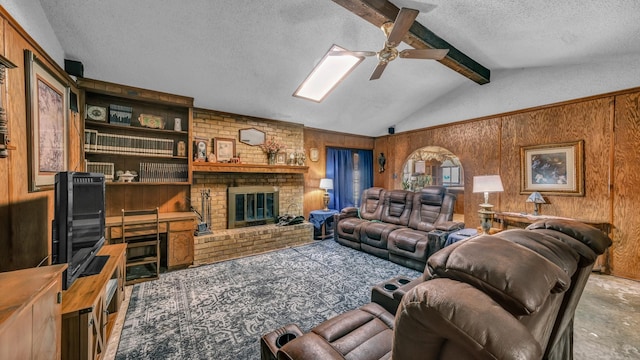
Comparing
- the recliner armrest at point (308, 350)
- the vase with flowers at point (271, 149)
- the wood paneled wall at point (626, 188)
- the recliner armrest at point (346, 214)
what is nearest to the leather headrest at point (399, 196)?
the recliner armrest at point (346, 214)

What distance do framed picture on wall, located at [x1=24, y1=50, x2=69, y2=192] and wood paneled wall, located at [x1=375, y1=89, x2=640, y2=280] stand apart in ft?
18.7

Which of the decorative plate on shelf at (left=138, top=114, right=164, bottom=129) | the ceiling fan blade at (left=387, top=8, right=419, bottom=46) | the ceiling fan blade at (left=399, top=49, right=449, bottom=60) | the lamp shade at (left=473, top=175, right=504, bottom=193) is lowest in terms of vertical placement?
the lamp shade at (left=473, top=175, right=504, bottom=193)

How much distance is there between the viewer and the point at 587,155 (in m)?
3.38

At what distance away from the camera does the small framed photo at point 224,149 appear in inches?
166

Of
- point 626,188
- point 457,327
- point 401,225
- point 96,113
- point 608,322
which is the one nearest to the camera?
point 457,327

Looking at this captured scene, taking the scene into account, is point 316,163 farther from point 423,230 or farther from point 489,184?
point 489,184

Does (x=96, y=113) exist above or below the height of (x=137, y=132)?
above

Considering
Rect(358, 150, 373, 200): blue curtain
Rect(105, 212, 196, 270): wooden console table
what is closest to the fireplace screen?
Rect(105, 212, 196, 270): wooden console table

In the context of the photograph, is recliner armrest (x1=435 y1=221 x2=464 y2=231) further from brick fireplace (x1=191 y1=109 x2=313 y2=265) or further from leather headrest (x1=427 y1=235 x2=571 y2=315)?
leather headrest (x1=427 y1=235 x2=571 y2=315)

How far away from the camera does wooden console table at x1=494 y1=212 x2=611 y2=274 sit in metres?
3.21

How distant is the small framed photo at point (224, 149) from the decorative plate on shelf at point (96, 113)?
1440 mm

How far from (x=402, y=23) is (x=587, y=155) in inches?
132

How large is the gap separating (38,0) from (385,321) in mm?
3671

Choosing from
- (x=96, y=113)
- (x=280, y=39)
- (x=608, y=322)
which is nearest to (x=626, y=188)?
(x=608, y=322)
